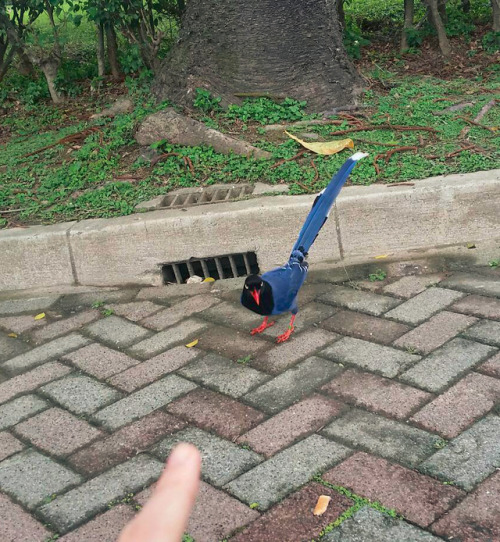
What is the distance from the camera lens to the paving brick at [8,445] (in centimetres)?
296

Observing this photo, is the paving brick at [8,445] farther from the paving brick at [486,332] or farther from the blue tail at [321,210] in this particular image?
the paving brick at [486,332]

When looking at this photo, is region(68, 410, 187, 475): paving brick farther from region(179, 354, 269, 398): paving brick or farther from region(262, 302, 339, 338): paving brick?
region(262, 302, 339, 338): paving brick

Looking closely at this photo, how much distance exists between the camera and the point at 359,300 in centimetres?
395

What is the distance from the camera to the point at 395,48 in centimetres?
735

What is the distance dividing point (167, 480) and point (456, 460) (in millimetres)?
2247

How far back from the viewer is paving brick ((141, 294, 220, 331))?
4.01 meters

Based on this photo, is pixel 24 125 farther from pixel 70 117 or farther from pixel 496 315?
pixel 496 315

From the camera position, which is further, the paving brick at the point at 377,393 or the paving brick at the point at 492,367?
the paving brick at the point at 492,367

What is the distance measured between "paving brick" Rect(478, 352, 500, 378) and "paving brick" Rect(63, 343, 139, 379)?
1.64m

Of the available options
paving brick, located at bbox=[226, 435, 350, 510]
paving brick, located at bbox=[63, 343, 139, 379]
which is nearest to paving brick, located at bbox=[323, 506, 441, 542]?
paving brick, located at bbox=[226, 435, 350, 510]

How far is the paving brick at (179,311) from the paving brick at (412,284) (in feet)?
3.28

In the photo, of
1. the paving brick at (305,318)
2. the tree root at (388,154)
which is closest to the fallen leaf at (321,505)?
the paving brick at (305,318)

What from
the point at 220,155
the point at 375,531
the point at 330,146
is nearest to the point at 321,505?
the point at 375,531

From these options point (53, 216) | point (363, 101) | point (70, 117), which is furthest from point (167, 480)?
point (70, 117)
